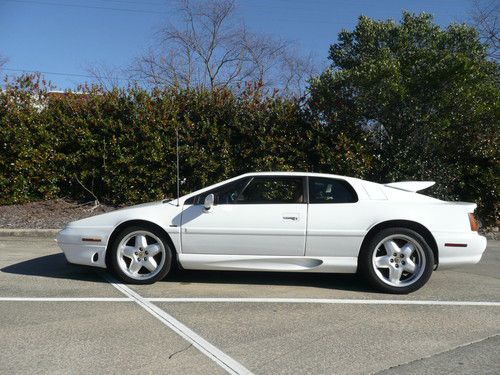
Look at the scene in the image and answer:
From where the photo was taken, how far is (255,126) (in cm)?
1077

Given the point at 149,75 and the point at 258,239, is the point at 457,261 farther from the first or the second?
the point at 149,75

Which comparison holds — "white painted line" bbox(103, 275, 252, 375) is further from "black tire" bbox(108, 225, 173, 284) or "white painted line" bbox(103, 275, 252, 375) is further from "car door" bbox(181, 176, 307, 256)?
"car door" bbox(181, 176, 307, 256)

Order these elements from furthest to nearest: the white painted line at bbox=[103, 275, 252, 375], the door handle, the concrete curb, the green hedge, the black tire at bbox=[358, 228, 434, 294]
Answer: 1. the green hedge
2. the concrete curb
3. the door handle
4. the black tire at bbox=[358, 228, 434, 294]
5. the white painted line at bbox=[103, 275, 252, 375]

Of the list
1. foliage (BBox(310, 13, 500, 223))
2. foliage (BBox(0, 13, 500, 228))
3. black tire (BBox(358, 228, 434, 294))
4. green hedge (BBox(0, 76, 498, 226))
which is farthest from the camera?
green hedge (BBox(0, 76, 498, 226))

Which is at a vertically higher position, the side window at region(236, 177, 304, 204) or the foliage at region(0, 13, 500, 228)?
the foliage at region(0, 13, 500, 228)

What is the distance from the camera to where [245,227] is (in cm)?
554

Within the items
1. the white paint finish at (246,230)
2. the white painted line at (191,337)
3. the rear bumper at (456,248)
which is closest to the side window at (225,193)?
the white paint finish at (246,230)

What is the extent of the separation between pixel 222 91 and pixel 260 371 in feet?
27.6

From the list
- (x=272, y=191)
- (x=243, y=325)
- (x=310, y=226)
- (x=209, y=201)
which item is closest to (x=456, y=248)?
(x=310, y=226)

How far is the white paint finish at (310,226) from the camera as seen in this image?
5473mm

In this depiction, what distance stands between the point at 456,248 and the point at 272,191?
2.12 metres

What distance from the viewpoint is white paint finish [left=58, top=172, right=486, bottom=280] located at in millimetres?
5473

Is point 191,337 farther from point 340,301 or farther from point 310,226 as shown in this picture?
point 310,226

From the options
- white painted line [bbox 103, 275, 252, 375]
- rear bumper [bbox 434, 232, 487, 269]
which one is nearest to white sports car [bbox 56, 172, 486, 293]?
rear bumper [bbox 434, 232, 487, 269]
